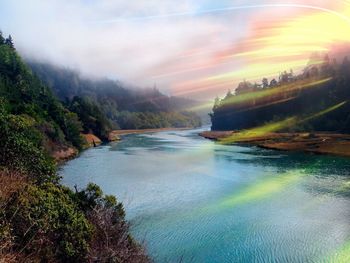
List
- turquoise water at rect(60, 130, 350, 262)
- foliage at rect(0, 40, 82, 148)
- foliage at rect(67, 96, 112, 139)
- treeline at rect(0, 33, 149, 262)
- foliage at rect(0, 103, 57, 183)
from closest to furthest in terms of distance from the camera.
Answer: treeline at rect(0, 33, 149, 262), turquoise water at rect(60, 130, 350, 262), foliage at rect(0, 103, 57, 183), foliage at rect(0, 40, 82, 148), foliage at rect(67, 96, 112, 139)

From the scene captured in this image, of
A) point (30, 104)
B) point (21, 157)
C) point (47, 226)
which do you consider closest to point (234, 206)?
point (21, 157)

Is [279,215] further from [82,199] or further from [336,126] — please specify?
[336,126]

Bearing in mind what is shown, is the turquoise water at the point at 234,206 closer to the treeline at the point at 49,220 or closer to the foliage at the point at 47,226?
the treeline at the point at 49,220

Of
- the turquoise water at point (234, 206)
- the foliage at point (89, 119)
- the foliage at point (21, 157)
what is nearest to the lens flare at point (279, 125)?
the foliage at point (89, 119)

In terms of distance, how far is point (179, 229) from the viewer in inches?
1431

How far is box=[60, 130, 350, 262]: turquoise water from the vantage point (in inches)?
1254

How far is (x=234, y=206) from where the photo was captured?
151 ft

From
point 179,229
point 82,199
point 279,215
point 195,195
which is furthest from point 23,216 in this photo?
point 195,195

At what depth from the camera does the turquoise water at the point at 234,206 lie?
3184cm

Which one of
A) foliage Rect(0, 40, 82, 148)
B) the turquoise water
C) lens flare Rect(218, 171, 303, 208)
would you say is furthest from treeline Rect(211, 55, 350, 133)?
foliage Rect(0, 40, 82, 148)

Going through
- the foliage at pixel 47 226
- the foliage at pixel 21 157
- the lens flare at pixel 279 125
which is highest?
the foliage at pixel 21 157

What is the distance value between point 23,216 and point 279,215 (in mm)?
27962

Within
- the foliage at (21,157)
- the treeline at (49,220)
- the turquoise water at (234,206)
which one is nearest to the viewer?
the treeline at (49,220)

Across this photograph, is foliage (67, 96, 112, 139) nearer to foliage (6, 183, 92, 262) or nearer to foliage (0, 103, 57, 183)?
foliage (0, 103, 57, 183)
